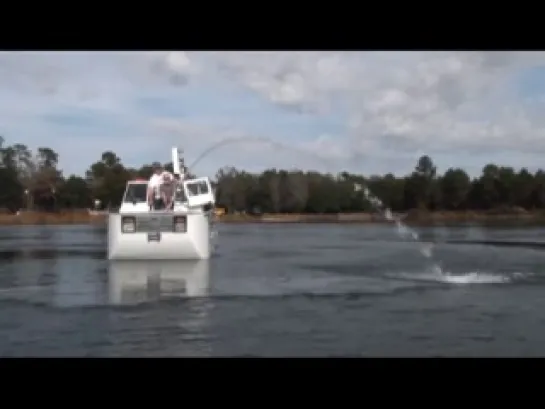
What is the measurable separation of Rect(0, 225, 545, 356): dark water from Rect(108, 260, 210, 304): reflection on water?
0.02 metres

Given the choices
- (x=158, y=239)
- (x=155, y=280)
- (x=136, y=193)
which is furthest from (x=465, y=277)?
(x=136, y=193)

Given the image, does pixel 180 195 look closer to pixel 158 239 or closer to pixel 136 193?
pixel 136 193

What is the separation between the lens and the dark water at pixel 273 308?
5.82m

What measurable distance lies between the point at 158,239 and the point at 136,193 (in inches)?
31.5

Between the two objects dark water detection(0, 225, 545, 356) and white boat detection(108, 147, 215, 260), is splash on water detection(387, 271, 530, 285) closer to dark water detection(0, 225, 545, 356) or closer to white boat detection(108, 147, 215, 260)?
dark water detection(0, 225, 545, 356)

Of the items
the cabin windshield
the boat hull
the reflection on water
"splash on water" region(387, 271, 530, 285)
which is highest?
the cabin windshield

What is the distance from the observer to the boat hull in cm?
1184

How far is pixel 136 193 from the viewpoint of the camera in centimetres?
1232

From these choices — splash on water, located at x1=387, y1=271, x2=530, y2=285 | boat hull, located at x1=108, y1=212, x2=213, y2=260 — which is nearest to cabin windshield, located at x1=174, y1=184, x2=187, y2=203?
boat hull, located at x1=108, y1=212, x2=213, y2=260

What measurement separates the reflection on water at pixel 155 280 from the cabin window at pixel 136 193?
92 cm

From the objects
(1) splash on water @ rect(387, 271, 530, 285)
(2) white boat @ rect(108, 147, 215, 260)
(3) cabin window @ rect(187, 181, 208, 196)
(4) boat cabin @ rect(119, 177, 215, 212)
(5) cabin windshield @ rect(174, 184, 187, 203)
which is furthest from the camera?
(3) cabin window @ rect(187, 181, 208, 196)

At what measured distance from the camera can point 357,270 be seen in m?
12.6

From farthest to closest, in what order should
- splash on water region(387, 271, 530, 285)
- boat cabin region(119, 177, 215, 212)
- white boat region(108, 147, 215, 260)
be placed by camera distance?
boat cabin region(119, 177, 215, 212), white boat region(108, 147, 215, 260), splash on water region(387, 271, 530, 285)
